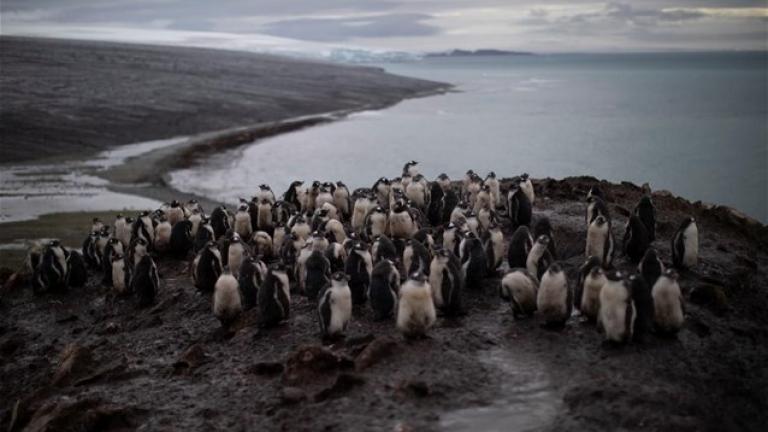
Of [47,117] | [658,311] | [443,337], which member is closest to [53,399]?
[443,337]

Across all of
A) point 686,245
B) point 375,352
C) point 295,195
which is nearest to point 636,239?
point 686,245

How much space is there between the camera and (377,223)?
12992 millimetres

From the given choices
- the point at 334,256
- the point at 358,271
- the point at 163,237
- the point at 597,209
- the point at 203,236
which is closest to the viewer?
the point at 358,271

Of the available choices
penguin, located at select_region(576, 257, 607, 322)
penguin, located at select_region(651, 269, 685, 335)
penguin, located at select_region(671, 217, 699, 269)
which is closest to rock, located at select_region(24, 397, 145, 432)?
penguin, located at select_region(576, 257, 607, 322)

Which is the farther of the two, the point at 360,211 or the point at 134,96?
the point at 134,96

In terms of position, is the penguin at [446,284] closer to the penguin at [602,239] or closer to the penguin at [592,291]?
the penguin at [592,291]

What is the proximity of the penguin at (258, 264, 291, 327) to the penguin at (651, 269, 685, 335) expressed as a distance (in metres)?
4.53

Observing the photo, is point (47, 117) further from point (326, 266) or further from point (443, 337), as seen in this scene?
point (443, 337)

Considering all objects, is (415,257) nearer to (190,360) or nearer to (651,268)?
(651,268)

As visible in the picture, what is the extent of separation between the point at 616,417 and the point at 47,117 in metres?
35.3

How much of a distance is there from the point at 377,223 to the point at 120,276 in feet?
14.0

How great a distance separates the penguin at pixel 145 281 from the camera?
11.5 m

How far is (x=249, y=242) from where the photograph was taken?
1391 centimetres

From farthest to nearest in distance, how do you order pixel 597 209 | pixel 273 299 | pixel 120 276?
pixel 597 209, pixel 120 276, pixel 273 299
